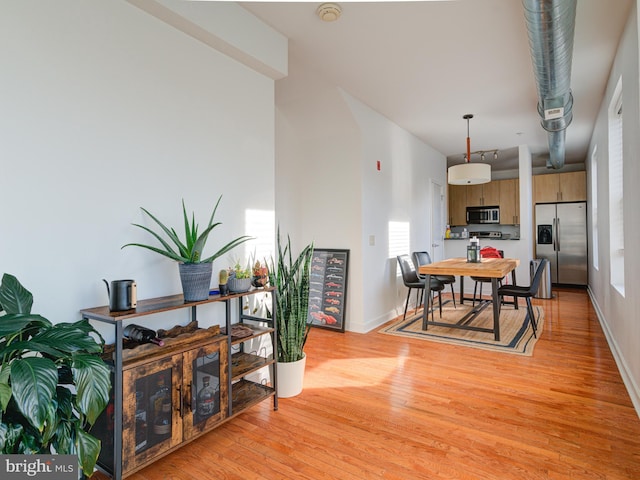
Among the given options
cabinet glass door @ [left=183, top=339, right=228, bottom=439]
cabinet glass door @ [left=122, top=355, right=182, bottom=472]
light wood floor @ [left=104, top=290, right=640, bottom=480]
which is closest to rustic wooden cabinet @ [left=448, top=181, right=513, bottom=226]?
light wood floor @ [left=104, top=290, right=640, bottom=480]

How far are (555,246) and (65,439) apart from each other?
26.7 ft

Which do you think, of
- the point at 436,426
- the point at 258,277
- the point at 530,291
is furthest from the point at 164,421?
the point at 530,291

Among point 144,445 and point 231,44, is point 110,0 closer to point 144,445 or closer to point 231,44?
point 231,44

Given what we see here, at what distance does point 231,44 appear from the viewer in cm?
237

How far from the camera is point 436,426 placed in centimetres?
215

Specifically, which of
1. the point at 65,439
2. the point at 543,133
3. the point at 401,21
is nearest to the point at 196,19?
the point at 401,21

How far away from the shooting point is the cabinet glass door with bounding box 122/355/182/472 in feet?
5.19

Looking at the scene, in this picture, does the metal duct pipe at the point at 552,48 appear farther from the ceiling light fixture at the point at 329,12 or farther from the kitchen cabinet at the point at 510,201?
the kitchen cabinet at the point at 510,201

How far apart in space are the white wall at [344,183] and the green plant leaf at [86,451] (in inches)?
124

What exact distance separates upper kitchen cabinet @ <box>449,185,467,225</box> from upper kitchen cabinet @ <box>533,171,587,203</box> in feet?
4.43

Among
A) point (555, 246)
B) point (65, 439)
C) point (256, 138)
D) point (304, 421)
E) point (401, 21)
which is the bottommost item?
point (304, 421)

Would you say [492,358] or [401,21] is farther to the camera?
[492,358]

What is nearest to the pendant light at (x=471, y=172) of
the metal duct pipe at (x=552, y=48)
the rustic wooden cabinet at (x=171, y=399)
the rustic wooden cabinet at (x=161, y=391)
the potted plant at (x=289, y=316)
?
the metal duct pipe at (x=552, y=48)

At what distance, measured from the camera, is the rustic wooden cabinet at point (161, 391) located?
1562 mm
